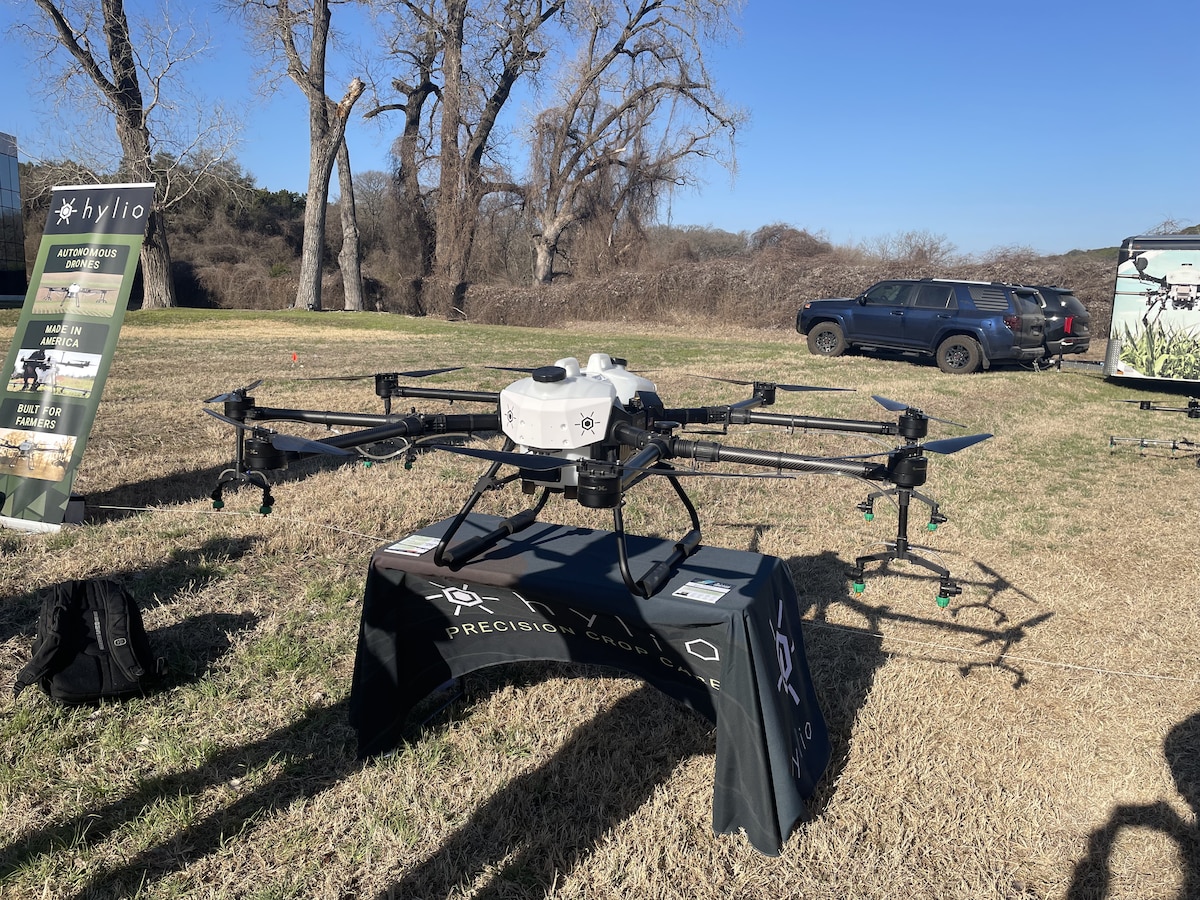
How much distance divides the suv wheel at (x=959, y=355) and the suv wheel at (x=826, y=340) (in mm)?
2444

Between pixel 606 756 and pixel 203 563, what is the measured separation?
10.8 feet

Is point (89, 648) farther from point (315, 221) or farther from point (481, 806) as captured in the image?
point (315, 221)

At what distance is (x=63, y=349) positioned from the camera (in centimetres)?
637

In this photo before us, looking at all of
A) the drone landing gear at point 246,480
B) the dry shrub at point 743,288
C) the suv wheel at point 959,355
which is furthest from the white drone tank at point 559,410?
the dry shrub at point 743,288

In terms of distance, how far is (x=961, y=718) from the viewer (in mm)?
3955

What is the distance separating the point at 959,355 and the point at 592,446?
54.7 ft

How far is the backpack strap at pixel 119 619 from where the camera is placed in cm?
393

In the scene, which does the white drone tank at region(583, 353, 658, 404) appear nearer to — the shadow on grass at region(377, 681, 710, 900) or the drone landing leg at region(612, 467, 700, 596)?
the drone landing leg at region(612, 467, 700, 596)

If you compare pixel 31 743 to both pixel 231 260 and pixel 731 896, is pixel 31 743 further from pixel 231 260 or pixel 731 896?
pixel 231 260

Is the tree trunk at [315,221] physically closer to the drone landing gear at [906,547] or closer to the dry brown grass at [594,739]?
the dry brown grass at [594,739]


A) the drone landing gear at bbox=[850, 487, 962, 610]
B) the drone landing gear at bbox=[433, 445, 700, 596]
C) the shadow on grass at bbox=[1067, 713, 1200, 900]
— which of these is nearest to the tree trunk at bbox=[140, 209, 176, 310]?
the drone landing gear at bbox=[433, 445, 700, 596]

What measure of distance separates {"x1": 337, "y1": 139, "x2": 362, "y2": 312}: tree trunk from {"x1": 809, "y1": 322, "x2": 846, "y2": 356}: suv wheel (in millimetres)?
21053

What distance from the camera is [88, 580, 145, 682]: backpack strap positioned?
155 inches

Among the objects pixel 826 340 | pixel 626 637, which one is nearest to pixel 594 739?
pixel 626 637
